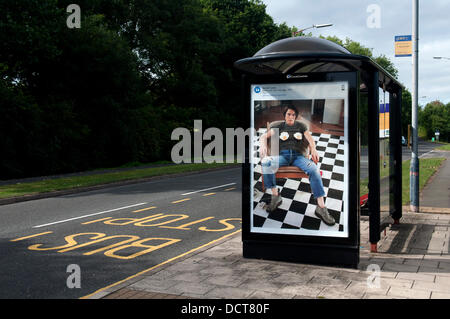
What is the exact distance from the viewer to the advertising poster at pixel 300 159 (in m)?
5.41

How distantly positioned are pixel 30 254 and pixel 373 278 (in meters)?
4.71

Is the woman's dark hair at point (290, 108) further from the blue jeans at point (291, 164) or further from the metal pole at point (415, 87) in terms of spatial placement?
the metal pole at point (415, 87)

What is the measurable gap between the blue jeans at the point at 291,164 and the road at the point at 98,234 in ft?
5.84

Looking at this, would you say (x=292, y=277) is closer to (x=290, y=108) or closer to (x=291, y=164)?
(x=291, y=164)

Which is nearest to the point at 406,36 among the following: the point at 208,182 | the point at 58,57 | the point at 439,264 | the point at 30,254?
the point at 439,264

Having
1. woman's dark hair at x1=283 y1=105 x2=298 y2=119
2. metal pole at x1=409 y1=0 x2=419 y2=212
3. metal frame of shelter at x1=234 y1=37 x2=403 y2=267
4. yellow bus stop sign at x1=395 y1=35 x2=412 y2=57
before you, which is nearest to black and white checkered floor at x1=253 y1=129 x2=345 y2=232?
metal frame of shelter at x1=234 y1=37 x2=403 y2=267

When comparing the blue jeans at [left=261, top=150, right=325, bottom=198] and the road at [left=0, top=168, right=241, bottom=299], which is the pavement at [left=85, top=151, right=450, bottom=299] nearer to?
the road at [left=0, top=168, right=241, bottom=299]

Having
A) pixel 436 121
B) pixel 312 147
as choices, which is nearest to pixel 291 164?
pixel 312 147

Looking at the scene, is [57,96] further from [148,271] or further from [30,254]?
[148,271]

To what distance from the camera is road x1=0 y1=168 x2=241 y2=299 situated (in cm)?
516

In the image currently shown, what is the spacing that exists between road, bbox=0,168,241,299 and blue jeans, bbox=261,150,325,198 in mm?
1781

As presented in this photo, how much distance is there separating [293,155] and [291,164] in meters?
0.12

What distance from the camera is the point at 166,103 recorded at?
3556 cm

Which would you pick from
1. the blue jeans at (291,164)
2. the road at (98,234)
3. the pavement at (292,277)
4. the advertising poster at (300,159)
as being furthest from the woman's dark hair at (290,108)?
the road at (98,234)
